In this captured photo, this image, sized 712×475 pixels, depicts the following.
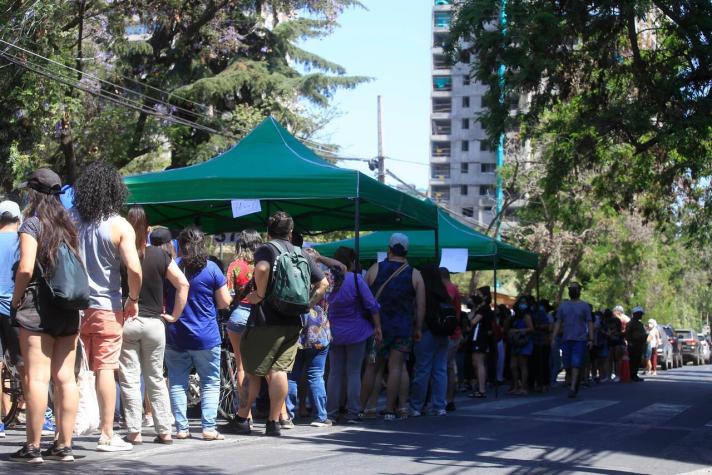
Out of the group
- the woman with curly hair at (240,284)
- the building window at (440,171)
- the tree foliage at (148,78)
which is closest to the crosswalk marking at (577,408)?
the woman with curly hair at (240,284)

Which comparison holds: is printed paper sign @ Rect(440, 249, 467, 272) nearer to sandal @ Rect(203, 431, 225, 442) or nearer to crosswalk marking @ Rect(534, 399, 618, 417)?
crosswalk marking @ Rect(534, 399, 618, 417)

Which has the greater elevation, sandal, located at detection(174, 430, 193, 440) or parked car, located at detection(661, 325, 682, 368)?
parked car, located at detection(661, 325, 682, 368)

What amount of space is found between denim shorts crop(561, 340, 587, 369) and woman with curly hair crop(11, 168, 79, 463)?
11233mm

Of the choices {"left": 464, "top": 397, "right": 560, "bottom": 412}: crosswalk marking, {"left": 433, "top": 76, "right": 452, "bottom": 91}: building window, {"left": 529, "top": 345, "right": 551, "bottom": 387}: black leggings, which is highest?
{"left": 433, "top": 76, "right": 452, "bottom": 91}: building window

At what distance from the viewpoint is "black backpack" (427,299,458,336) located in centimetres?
1224

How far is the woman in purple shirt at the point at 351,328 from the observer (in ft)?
36.6

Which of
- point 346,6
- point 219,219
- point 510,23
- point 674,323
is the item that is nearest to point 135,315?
point 219,219

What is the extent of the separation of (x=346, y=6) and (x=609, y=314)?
14.5 m

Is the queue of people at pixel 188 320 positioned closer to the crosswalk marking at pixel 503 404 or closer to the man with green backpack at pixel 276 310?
the man with green backpack at pixel 276 310

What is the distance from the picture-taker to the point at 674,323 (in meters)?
70.2

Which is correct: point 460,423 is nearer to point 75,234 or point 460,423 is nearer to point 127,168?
point 75,234

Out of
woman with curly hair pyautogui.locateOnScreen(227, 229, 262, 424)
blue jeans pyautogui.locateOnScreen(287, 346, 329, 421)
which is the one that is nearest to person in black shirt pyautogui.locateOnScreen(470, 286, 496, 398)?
blue jeans pyautogui.locateOnScreen(287, 346, 329, 421)

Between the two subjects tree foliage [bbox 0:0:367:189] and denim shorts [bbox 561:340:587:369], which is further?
tree foliage [bbox 0:0:367:189]

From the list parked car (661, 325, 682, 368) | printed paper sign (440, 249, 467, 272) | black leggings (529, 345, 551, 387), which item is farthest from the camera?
parked car (661, 325, 682, 368)
